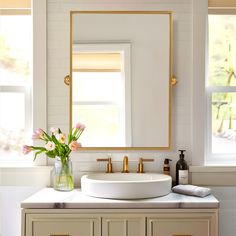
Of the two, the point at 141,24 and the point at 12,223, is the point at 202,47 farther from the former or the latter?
the point at 12,223

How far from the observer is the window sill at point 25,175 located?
241cm

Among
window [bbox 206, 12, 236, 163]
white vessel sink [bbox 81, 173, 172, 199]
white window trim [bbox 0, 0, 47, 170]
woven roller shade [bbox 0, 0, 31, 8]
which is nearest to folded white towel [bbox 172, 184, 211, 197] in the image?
white vessel sink [bbox 81, 173, 172, 199]

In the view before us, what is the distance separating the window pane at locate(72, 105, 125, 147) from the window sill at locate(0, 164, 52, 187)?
13.5 inches

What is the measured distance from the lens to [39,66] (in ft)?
7.97

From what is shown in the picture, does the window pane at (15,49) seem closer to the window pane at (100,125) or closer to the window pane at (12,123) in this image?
the window pane at (12,123)

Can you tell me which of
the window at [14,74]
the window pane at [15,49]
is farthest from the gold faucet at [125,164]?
the window pane at [15,49]

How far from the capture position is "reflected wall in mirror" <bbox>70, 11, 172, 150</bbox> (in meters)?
2.42

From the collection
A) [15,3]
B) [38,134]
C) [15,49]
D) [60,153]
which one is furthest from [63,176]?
[15,3]

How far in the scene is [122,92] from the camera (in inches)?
96.6

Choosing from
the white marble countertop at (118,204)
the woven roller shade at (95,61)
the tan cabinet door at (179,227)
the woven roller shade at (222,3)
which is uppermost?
the woven roller shade at (222,3)

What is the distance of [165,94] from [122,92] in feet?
1.00

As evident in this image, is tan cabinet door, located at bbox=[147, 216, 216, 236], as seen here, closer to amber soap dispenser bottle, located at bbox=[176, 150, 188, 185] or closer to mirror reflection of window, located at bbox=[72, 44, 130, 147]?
amber soap dispenser bottle, located at bbox=[176, 150, 188, 185]

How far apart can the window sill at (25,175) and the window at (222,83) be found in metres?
1.18

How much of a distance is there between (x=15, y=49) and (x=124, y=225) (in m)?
1.52
